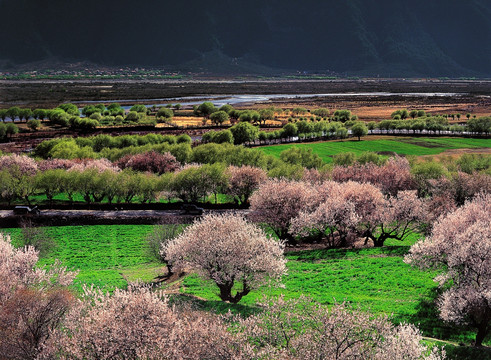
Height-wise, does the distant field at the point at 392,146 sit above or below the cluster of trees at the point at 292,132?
below

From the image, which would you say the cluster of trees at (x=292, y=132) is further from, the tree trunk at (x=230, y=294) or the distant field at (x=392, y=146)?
the tree trunk at (x=230, y=294)

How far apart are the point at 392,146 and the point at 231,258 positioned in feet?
369

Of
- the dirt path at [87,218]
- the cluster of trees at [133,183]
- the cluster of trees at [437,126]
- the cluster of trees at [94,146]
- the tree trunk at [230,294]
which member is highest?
the cluster of trees at [437,126]

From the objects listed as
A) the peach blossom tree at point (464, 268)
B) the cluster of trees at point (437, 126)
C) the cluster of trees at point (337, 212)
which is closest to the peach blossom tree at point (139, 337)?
the peach blossom tree at point (464, 268)

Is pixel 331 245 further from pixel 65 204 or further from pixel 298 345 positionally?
pixel 65 204

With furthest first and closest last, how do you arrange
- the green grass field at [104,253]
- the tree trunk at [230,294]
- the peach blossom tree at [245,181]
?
1. the peach blossom tree at [245,181]
2. the green grass field at [104,253]
3. the tree trunk at [230,294]

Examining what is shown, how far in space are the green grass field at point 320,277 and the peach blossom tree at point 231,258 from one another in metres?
2.09

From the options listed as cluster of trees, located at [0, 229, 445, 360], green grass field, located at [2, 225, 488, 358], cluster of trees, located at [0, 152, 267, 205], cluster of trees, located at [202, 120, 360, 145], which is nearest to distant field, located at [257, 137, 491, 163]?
cluster of trees, located at [202, 120, 360, 145]

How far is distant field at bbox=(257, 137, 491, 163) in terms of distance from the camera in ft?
452

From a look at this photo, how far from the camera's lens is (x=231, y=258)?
4350cm

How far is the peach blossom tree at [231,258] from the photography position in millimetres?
43594

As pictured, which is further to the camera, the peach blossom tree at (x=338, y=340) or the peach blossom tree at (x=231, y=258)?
the peach blossom tree at (x=231, y=258)

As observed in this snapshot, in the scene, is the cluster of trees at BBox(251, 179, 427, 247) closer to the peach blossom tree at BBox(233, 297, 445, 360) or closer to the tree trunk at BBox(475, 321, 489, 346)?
the tree trunk at BBox(475, 321, 489, 346)

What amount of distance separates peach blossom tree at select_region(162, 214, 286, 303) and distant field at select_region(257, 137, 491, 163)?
88188 millimetres
